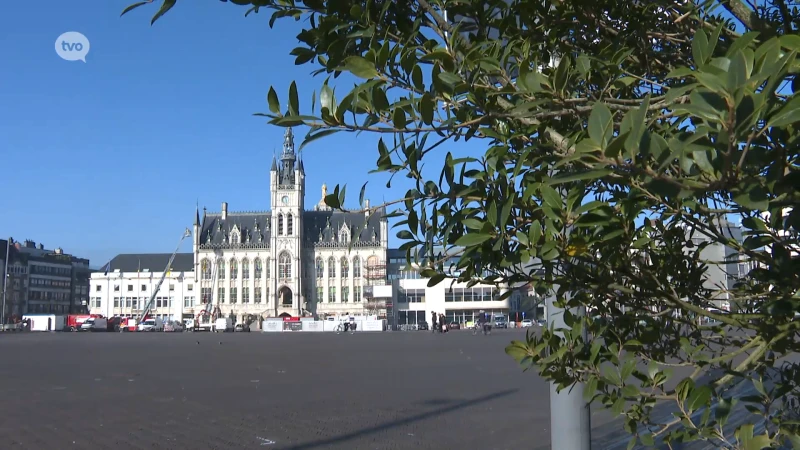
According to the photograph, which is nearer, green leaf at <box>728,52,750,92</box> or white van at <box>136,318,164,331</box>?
green leaf at <box>728,52,750,92</box>

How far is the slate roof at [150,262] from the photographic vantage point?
113 m

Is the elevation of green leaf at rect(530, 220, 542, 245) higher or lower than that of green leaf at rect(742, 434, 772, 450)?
higher

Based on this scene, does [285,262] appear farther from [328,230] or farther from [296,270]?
[328,230]

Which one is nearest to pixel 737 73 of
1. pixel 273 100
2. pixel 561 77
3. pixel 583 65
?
pixel 561 77

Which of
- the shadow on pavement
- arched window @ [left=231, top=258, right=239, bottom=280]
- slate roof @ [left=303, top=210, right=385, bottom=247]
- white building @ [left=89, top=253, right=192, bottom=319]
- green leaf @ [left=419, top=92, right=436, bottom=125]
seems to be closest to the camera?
green leaf @ [left=419, top=92, right=436, bottom=125]

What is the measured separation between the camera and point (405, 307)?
323 feet

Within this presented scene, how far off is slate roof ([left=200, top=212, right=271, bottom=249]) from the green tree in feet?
324

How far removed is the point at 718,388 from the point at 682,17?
127cm

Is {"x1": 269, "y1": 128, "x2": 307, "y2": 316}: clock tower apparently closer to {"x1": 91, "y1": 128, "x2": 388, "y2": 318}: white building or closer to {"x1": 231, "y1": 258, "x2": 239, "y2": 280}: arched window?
{"x1": 91, "y1": 128, "x2": 388, "y2": 318}: white building

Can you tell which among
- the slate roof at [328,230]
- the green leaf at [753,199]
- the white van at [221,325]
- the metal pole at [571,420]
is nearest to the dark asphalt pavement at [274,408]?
the metal pole at [571,420]

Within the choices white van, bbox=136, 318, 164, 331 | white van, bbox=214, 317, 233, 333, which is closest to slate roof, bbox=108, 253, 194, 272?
white van, bbox=136, 318, 164, 331

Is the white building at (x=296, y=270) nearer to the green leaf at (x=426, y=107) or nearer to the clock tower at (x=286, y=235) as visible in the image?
the clock tower at (x=286, y=235)

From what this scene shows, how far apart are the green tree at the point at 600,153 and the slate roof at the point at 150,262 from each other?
11363cm

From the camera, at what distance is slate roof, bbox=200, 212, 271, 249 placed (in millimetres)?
100625
